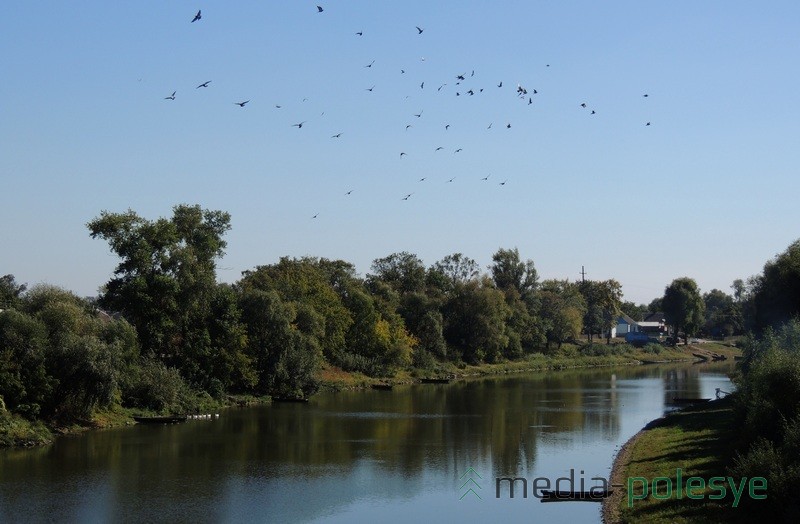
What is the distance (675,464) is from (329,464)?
49.2ft

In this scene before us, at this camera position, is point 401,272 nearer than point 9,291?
No

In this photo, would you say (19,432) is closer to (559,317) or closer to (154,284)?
(154,284)

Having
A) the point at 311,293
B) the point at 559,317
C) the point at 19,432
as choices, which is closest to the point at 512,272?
the point at 559,317

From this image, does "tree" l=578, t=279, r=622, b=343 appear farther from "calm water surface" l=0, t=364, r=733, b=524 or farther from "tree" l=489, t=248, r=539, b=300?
"calm water surface" l=0, t=364, r=733, b=524

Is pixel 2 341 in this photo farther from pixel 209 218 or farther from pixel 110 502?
pixel 209 218

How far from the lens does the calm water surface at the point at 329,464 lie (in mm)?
31406

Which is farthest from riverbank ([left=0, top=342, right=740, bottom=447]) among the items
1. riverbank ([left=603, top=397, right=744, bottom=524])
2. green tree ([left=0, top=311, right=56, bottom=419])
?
riverbank ([left=603, top=397, right=744, bottom=524])

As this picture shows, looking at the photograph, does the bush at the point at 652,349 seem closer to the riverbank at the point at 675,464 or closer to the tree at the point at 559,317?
the tree at the point at 559,317

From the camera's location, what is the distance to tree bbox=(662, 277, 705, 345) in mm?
146625

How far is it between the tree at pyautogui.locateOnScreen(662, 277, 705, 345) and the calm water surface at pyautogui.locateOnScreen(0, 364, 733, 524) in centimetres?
8331

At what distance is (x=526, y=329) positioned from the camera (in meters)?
123

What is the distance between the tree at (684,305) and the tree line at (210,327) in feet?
121

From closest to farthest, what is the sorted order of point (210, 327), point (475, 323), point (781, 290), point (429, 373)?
point (781, 290) < point (210, 327) < point (429, 373) < point (475, 323)

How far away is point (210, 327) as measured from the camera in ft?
216
